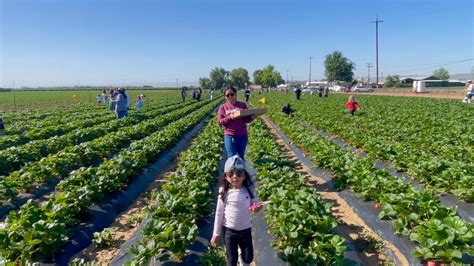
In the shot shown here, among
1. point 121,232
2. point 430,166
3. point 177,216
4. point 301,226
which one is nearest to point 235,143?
point 177,216

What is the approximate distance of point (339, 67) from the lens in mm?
112500

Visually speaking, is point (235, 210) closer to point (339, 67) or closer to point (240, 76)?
point (339, 67)

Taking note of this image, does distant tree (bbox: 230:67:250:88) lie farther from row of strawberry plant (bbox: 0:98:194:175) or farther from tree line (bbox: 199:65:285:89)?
row of strawberry plant (bbox: 0:98:194:175)

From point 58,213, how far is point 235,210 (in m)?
2.80

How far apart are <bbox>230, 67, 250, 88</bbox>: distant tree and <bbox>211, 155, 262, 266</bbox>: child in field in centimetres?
13863

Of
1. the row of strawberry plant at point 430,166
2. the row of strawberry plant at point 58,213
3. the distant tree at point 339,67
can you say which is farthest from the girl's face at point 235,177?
the distant tree at point 339,67

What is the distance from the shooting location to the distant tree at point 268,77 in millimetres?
137875

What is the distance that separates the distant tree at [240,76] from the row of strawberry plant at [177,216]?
136 meters

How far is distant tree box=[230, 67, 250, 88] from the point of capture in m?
142

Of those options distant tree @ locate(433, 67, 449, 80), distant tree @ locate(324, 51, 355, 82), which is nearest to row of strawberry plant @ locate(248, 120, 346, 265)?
distant tree @ locate(324, 51, 355, 82)

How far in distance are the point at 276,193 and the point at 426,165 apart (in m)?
3.63

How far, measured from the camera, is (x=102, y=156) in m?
10.4

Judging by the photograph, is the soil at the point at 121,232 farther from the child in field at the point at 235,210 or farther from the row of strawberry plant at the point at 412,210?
the row of strawberry plant at the point at 412,210

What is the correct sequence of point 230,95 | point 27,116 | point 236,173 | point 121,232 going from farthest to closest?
point 27,116 < point 230,95 < point 121,232 < point 236,173
